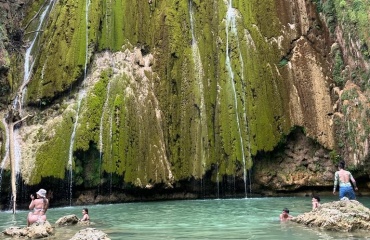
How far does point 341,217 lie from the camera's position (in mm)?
10188

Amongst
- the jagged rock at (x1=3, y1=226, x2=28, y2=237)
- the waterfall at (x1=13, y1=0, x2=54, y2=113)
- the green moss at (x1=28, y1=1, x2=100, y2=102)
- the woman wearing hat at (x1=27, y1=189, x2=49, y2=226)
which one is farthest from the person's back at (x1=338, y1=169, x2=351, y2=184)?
the waterfall at (x1=13, y1=0, x2=54, y2=113)

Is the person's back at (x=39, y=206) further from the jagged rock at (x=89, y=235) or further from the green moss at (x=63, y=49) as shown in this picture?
the green moss at (x=63, y=49)

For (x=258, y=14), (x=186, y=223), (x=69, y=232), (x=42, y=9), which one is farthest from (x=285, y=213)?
(x=42, y=9)

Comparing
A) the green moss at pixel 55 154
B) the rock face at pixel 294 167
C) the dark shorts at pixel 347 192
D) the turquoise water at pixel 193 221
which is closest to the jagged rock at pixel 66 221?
the turquoise water at pixel 193 221

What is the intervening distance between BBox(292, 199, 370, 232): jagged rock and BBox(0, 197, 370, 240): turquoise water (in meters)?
0.34

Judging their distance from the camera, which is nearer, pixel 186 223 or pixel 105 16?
pixel 186 223

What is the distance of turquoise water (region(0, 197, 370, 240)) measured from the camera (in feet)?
32.5

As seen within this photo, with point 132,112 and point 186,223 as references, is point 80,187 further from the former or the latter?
point 186,223

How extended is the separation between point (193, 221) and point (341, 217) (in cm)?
418

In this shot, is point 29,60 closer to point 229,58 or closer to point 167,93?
point 167,93

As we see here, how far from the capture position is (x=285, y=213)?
12.0 meters

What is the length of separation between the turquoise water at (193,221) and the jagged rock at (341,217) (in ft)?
1.12

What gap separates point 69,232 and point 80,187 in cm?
795

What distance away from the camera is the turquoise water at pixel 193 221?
32.5 feet
